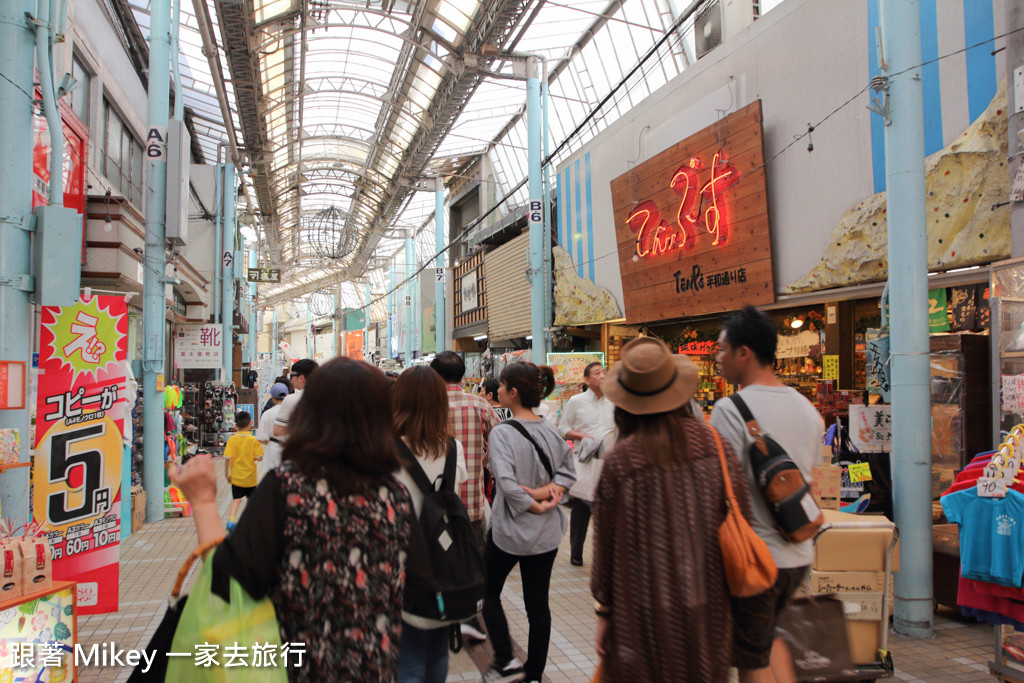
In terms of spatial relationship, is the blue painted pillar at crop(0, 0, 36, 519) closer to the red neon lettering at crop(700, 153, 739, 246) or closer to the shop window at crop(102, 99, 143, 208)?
the red neon lettering at crop(700, 153, 739, 246)

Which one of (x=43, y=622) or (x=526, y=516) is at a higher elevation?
(x=526, y=516)

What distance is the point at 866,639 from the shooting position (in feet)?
11.6

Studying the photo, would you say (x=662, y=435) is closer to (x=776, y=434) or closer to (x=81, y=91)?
(x=776, y=434)

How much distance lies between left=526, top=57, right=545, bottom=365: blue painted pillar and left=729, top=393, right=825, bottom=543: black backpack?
449 inches

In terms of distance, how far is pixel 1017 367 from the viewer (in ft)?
14.8

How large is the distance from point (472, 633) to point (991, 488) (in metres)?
2.94

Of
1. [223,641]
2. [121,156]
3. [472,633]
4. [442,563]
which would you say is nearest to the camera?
[223,641]

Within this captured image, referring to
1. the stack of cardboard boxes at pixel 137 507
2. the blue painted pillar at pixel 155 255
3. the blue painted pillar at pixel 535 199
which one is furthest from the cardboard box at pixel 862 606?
the blue painted pillar at pixel 535 199

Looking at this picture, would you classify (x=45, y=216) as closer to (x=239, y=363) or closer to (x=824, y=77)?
(x=824, y=77)

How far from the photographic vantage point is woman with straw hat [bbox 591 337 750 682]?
2.02 metres

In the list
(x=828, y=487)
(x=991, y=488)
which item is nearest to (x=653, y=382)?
(x=991, y=488)

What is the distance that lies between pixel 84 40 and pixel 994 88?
9.66 m

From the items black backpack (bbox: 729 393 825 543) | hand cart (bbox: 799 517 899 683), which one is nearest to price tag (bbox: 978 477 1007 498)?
hand cart (bbox: 799 517 899 683)

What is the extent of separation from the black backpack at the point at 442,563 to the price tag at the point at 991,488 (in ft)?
9.49
